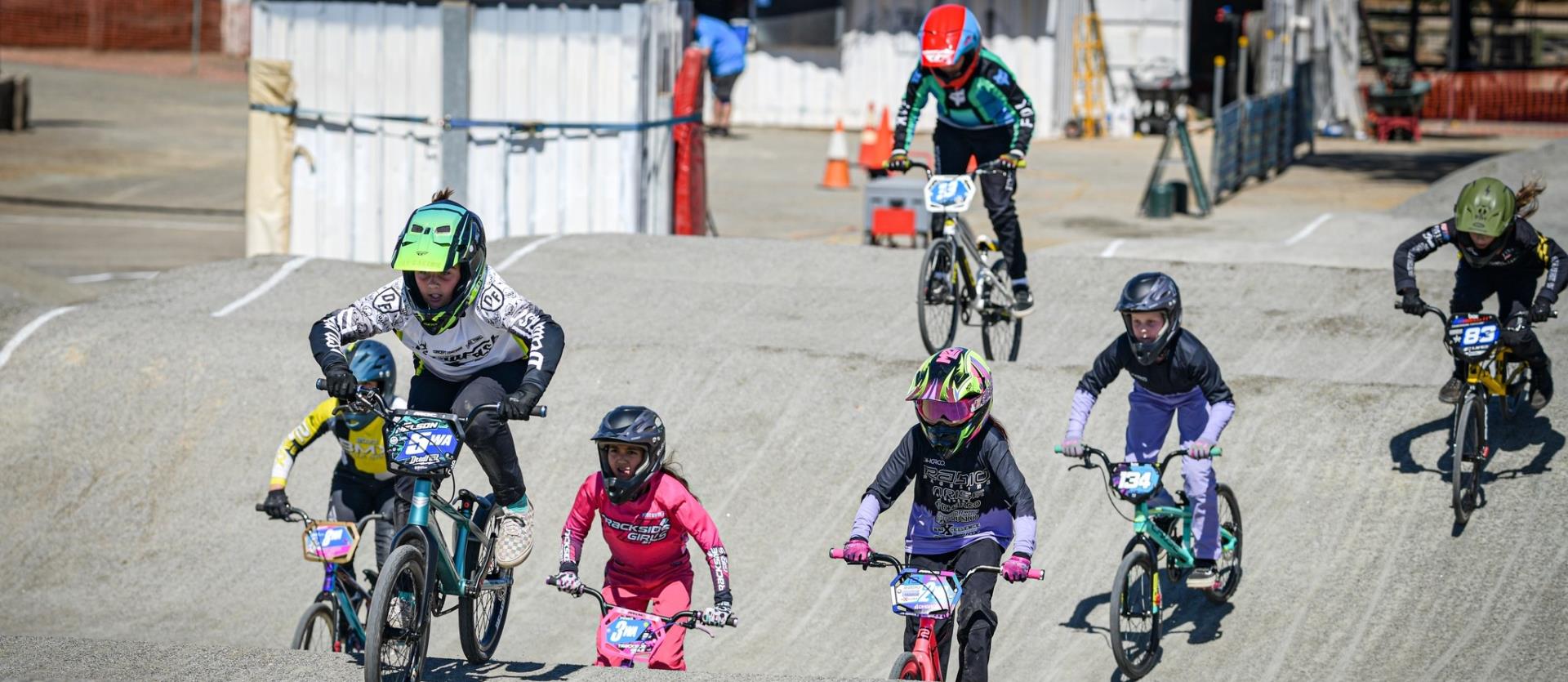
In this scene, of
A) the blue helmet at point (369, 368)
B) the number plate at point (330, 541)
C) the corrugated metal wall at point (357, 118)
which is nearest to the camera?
the number plate at point (330, 541)

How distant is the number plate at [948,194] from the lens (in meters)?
11.3

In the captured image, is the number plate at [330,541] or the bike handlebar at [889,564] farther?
the number plate at [330,541]

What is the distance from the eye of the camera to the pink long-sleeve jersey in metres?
7.38

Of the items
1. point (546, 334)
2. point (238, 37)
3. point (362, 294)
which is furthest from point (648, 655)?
point (238, 37)

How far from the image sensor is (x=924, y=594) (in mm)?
6895

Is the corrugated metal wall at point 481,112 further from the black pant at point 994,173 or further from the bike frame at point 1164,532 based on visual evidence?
the bike frame at point 1164,532

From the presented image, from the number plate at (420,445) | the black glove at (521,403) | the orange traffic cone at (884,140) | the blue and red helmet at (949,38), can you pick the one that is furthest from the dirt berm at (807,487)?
the orange traffic cone at (884,140)

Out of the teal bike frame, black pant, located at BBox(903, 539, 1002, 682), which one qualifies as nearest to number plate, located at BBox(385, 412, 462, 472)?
black pant, located at BBox(903, 539, 1002, 682)

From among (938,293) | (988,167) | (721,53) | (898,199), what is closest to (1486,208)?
(988,167)

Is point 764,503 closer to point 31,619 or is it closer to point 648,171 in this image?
point 31,619

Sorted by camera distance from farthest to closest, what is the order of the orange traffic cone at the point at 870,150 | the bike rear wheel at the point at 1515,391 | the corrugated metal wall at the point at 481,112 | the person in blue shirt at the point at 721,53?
1. the person in blue shirt at the point at 721,53
2. the orange traffic cone at the point at 870,150
3. the corrugated metal wall at the point at 481,112
4. the bike rear wheel at the point at 1515,391

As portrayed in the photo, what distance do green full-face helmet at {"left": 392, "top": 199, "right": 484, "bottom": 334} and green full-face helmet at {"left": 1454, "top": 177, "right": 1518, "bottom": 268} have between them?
6.11 meters

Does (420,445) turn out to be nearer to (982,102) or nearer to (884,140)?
(982,102)

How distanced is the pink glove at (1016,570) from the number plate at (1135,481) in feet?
5.64
